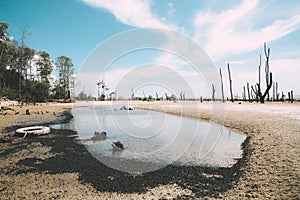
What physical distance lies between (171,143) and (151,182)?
646 cm

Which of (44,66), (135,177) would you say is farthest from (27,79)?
(135,177)

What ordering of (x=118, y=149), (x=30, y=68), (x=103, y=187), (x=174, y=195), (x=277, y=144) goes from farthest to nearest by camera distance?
(x=30, y=68)
(x=118, y=149)
(x=277, y=144)
(x=103, y=187)
(x=174, y=195)

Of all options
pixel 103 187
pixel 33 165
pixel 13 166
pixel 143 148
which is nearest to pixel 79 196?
pixel 103 187

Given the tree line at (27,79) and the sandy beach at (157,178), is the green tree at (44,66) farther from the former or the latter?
the sandy beach at (157,178)

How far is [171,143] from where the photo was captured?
12914mm

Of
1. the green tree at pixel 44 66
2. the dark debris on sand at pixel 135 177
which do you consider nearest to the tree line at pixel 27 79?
the green tree at pixel 44 66

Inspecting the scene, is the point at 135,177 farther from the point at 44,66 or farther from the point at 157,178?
the point at 44,66

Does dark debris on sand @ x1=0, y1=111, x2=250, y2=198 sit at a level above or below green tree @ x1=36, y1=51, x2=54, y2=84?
below

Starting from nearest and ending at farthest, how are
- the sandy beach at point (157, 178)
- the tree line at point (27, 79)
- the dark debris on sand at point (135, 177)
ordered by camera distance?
the sandy beach at point (157, 178) < the dark debris on sand at point (135, 177) < the tree line at point (27, 79)

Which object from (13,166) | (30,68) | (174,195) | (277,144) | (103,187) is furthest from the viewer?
(30,68)

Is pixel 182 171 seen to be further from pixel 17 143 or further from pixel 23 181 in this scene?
pixel 17 143

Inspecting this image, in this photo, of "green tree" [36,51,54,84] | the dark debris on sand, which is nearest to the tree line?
"green tree" [36,51,54,84]

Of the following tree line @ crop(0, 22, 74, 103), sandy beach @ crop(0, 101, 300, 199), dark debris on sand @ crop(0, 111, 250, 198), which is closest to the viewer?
sandy beach @ crop(0, 101, 300, 199)

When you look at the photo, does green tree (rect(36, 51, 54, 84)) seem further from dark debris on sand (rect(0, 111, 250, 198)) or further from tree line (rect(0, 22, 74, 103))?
dark debris on sand (rect(0, 111, 250, 198))
